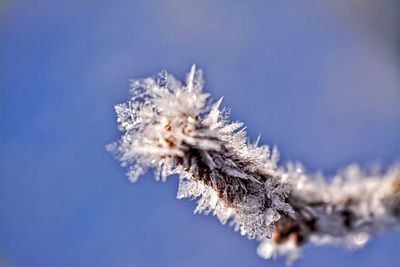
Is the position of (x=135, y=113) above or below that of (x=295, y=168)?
below

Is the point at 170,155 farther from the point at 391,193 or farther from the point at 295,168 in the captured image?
the point at 391,193

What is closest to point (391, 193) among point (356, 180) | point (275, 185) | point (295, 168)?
point (356, 180)

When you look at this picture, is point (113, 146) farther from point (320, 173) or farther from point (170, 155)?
point (320, 173)

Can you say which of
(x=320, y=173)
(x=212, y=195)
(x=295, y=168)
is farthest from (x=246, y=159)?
(x=320, y=173)

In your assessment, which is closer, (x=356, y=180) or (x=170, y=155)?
(x=170, y=155)

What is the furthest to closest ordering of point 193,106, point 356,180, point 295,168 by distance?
point 356,180 < point 295,168 < point 193,106

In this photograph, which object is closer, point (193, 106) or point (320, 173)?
point (193, 106)

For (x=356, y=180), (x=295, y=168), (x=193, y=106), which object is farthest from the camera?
(x=356, y=180)

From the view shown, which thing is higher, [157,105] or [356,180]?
[356,180]

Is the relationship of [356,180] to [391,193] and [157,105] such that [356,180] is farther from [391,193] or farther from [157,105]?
[157,105]
